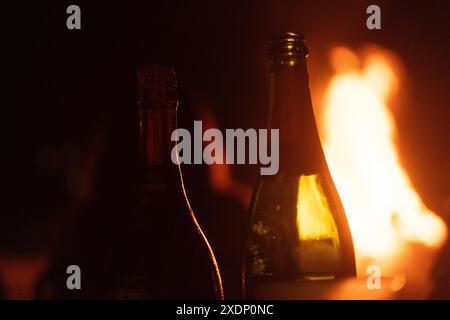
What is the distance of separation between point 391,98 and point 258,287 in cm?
32

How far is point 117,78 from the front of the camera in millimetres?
705

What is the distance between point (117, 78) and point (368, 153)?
0.31 meters

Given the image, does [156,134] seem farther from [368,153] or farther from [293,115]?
[368,153]

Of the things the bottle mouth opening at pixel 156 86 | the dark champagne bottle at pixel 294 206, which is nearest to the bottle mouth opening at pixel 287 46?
the dark champagne bottle at pixel 294 206

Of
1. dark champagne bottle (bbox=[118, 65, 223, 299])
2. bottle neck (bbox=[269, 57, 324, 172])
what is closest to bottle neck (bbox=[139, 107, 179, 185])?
dark champagne bottle (bbox=[118, 65, 223, 299])

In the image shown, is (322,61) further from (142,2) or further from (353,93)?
(142,2)

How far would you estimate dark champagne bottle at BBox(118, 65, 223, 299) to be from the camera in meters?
0.56

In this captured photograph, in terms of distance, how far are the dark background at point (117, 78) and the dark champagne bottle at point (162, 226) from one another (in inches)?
3.2

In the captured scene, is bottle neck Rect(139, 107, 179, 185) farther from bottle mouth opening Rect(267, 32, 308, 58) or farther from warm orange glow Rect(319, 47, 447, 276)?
warm orange glow Rect(319, 47, 447, 276)

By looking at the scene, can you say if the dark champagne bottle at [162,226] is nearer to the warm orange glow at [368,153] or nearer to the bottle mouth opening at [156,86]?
the bottle mouth opening at [156,86]

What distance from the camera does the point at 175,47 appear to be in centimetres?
72

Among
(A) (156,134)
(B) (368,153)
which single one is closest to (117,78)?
(A) (156,134)

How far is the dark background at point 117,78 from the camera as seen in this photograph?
2.25 ft

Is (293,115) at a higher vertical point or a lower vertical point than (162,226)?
higher
